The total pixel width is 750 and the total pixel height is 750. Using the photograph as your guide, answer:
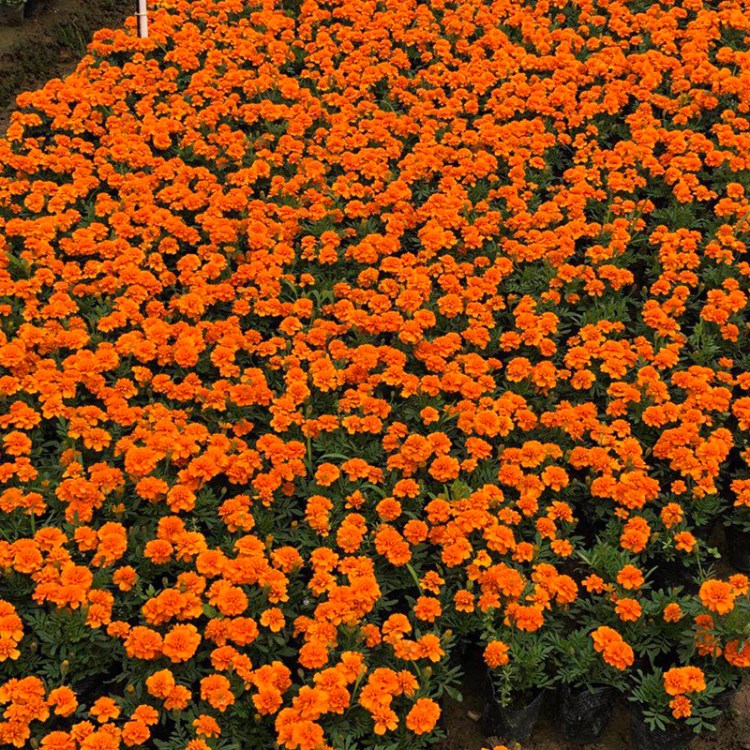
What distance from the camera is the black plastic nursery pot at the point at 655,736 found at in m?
3.51

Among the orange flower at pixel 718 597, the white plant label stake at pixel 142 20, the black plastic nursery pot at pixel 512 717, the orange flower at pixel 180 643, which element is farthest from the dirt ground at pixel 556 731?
the white plant label stake at pixel 142 20

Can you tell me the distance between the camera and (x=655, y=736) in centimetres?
354

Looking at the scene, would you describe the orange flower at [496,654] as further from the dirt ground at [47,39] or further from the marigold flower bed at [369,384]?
the dirt ground at [47,39]

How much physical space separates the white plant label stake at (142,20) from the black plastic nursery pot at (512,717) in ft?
22.7

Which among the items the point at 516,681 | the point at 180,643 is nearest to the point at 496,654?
the point at 516,681

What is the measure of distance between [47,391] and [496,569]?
9.05 feet

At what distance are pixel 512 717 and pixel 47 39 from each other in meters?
9.86

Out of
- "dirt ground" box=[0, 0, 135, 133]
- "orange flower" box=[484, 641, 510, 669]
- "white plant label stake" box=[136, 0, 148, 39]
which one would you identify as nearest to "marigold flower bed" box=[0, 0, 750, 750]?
"orange flower" box=[484, 641, 510, 669]

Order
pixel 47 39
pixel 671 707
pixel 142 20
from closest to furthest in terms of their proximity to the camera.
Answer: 1. pixel 671 707
2. pixel 142 20
3. pixel 47 39

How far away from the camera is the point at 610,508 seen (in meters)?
4.31

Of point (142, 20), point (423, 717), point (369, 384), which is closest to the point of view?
point (423, 717)

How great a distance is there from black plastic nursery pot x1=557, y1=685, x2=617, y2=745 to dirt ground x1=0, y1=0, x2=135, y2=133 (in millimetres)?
7854

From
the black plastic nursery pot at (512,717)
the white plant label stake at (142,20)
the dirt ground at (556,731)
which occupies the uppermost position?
the white plant label stake at (142,20)

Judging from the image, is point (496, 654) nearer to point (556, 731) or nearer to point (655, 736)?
point (556, 731)
